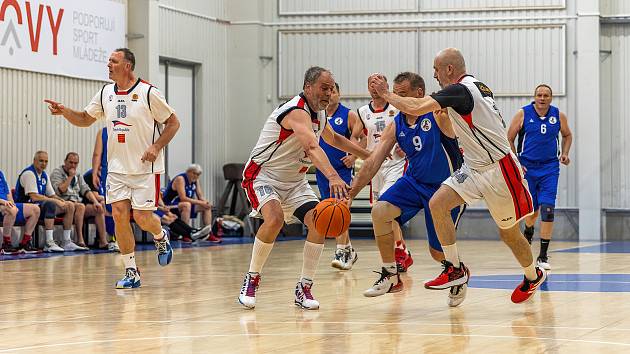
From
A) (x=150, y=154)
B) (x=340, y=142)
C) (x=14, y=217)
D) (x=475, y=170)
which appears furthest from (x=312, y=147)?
(x=14, y=217)

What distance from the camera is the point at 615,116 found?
21.8 m

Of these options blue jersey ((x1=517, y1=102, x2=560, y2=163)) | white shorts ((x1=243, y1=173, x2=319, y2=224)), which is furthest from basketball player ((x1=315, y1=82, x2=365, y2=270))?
white shorts ((x1=243, y1=173, x2=319, y2=224))

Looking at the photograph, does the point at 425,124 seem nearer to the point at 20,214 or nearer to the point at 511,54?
the point at 20,214

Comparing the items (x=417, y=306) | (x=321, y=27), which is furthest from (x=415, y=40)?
(x=417, y=306)

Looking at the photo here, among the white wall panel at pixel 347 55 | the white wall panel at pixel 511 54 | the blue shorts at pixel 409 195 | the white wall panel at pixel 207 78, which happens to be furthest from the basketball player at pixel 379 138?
the white wall panel at pixel 347 55

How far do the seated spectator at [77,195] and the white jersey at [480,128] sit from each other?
9940 mm

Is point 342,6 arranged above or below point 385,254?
above

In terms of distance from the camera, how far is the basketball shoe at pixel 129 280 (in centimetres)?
1003

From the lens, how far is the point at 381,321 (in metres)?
7.33

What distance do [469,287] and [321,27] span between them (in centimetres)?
1379

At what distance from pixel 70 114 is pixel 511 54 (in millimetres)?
13831

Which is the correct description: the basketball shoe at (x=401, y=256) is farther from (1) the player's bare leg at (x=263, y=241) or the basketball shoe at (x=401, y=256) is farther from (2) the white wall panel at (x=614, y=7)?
(2) the white wall panel at (x=614, y=7)

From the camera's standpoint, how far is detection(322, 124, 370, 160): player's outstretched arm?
862 centimetres

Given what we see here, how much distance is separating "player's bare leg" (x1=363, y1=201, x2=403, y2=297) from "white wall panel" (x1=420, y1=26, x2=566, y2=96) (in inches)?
535
